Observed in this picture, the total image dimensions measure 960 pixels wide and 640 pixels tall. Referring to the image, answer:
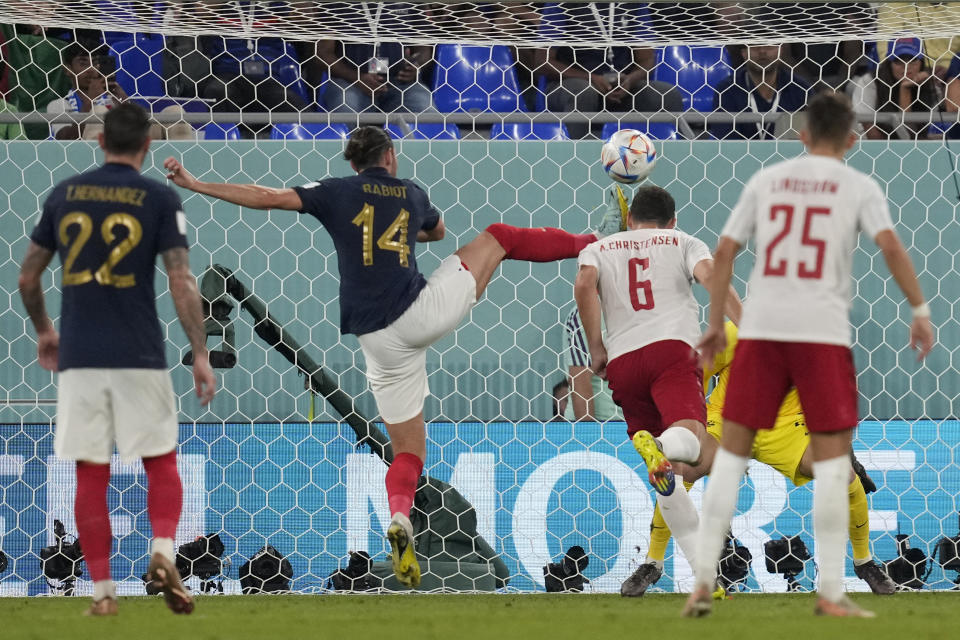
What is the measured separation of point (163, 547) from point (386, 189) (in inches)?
76.0

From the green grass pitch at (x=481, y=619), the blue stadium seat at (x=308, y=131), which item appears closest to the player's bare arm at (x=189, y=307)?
the green grass pitch at (x=481, y=619)

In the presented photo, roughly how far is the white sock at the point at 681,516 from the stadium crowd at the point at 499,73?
312cm

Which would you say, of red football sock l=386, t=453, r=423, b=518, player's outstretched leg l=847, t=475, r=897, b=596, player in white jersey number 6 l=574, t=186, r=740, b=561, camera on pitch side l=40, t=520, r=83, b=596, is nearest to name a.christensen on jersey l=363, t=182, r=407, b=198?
player in white jersey number 6 l=574, t=186, r=740, b=561

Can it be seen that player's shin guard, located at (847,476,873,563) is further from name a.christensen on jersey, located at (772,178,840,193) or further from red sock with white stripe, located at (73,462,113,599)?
red sock with white stripe, located at (73,462,113,599)

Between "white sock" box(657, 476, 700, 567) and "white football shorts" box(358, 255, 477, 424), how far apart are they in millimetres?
1156

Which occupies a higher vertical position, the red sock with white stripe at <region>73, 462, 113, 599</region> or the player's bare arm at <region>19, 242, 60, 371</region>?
the player's bare arm at <region>19, 242, 60, 371</region>

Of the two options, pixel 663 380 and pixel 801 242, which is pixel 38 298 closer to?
pixel 663 380

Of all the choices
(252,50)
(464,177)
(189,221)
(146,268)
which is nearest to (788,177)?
(146,268)

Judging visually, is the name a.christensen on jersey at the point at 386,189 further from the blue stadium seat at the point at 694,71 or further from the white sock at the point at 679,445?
the blue stadium seat at the point at 694,71

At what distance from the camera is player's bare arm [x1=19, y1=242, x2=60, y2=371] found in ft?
15.0

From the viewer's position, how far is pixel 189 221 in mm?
A: 7523

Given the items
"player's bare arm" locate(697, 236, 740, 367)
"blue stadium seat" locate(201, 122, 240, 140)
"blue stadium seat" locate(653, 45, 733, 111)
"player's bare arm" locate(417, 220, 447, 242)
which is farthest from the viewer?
"blue stadium seat" locate(653, 45, 733, 111)

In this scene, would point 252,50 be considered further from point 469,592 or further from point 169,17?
point 469,592

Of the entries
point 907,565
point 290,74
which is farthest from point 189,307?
point 290,74
